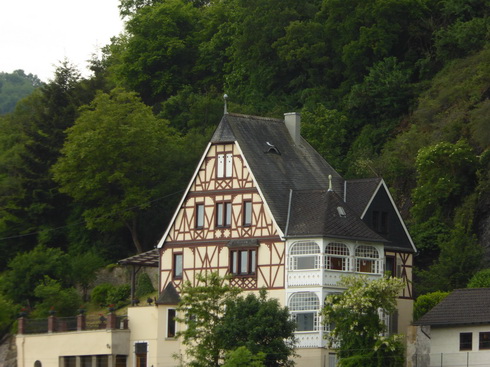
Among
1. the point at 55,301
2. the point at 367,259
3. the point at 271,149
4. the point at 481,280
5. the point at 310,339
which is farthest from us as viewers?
the point at 55,301

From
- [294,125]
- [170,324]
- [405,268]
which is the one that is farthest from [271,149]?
[170,324]

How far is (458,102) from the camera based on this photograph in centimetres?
8088

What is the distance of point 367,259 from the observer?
67125 mm

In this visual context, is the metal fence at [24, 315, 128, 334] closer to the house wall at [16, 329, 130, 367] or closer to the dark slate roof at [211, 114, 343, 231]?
the house wall at [16, 329, 130, 367]

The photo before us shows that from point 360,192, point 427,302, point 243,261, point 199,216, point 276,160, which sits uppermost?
point 276,160

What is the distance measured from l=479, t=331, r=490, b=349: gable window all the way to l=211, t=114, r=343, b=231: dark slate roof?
1210 cm

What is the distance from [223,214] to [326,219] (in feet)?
19.6

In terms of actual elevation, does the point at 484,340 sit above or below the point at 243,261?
below

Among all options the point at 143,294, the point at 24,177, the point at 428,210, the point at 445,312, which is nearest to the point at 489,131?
the point at 428,210

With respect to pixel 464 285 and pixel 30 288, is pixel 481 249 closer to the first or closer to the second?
pixel 464 285

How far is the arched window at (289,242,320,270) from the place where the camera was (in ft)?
216

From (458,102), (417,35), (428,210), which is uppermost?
(417,35)

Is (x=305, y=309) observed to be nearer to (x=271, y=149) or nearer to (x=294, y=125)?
(x=271, y=149)

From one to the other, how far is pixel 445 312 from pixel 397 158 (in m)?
21.5
